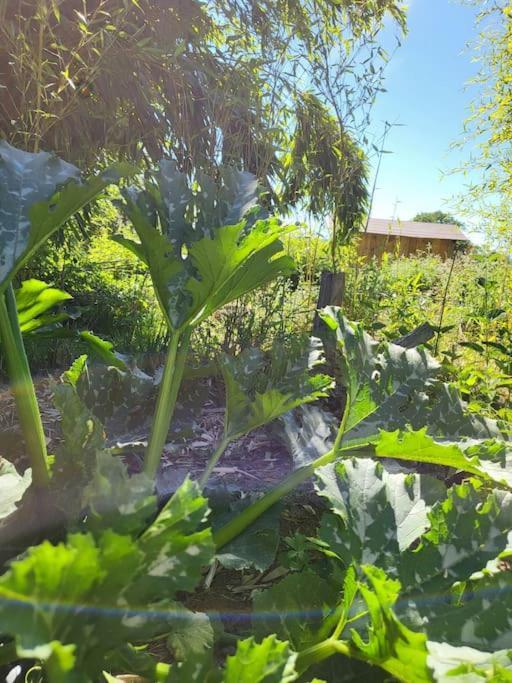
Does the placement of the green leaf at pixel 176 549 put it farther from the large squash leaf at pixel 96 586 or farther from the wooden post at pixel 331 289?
the wooden post at pixel 331 289

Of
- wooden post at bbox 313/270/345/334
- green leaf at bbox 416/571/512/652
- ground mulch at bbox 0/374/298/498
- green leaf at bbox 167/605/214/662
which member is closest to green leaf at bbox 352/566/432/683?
green leaf at bbox 416/571/512/652

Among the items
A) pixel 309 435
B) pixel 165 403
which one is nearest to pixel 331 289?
pixel 309 435

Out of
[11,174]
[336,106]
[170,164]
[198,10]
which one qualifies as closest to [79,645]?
[11,174]

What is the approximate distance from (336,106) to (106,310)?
8.51 ft

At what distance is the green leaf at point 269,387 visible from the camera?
37.6 inches

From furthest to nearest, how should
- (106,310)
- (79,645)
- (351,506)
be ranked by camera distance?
(106,310) < (351,506) < (79,645)

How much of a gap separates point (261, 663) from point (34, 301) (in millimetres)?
818

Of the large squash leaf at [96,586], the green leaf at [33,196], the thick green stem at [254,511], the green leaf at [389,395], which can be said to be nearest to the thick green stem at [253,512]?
the thick green stem at [254,511]

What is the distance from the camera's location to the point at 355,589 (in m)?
0.64

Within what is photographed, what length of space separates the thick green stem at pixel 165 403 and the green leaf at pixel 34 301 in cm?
24

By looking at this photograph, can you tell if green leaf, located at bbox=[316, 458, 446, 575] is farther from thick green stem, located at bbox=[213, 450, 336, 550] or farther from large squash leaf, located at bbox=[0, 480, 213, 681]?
large squash leaf, located at bbox=[0, 480, 213, 681]

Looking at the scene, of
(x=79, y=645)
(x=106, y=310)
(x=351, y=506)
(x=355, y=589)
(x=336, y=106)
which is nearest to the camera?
(x=79, y=645)

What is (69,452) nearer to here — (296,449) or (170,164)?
(296,449)

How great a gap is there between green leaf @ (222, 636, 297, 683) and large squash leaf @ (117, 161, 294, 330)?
0.56m
